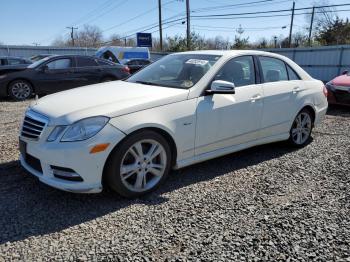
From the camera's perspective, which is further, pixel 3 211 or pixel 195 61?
pixel 195 61

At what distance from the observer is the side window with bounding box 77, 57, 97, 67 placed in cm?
1178

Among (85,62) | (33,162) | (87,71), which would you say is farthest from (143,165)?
(85,62)

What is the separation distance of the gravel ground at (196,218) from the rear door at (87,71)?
7.16m

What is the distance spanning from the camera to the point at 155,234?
3137mm

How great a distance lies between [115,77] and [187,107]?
28.6 feet

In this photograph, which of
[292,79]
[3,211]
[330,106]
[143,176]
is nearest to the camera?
[3,211]

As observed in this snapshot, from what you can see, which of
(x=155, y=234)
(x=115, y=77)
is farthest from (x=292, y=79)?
(x=115, y=77)

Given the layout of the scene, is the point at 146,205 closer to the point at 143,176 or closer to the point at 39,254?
the point at 143,176

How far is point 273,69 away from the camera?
5.28 m

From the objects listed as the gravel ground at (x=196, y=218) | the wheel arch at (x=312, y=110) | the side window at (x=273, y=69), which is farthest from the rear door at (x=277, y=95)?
the gravel ground at (x=196, y=218)

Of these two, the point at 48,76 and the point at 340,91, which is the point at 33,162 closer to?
the point at 48,76

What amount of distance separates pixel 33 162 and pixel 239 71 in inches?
110

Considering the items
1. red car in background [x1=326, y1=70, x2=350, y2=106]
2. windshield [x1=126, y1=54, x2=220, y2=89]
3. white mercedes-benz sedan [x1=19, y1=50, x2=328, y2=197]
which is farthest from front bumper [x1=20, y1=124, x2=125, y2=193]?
red car in background [x1=326, y1=70, x2=350, y2=106]

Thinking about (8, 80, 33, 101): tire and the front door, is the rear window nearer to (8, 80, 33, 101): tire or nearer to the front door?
(8, 80, 33, 101): tire
